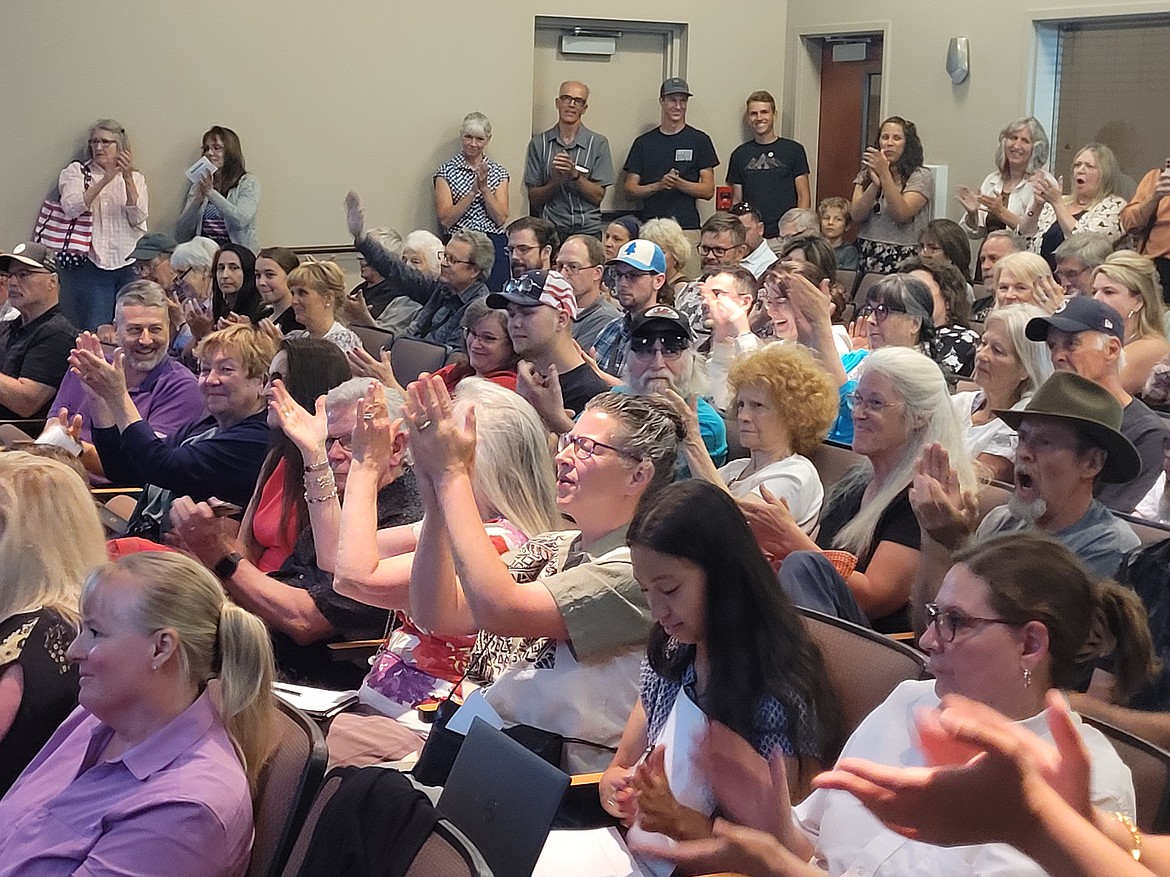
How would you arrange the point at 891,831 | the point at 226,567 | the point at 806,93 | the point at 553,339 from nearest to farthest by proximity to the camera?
the point at 891,831, the point at 226,567, the point at 553,339, the point at 806,93

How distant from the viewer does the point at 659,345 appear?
13.9 ft

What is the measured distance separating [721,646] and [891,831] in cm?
48

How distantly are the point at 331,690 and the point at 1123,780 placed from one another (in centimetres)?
183

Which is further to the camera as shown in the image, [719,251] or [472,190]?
[472,190]

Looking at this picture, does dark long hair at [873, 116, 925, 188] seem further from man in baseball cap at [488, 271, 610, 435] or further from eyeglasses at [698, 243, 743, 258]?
man in baseball cap at [488, 271, 610, 435]

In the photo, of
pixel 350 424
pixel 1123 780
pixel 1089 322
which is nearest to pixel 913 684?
pixel 1123 780

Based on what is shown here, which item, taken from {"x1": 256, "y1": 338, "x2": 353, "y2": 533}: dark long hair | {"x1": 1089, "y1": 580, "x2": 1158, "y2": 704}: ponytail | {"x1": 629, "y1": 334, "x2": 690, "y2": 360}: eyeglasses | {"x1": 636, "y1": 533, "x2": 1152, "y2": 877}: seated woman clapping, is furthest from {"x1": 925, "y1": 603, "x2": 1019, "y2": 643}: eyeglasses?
{"x1": 629, "y1": 334, "x2": 690, "y2": 360}: eyeglasses

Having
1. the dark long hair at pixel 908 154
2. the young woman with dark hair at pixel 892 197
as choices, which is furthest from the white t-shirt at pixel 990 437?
the dark long hair at pixel 908 154

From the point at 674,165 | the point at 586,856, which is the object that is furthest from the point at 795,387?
the point at 674,165

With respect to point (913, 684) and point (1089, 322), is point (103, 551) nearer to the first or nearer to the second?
point (913, 684)

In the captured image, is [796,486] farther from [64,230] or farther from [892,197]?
[64,230]

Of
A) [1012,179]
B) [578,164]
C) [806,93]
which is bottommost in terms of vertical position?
[1012,179]

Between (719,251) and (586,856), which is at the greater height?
(719,251)

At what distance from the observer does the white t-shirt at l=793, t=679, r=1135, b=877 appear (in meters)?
1.70
